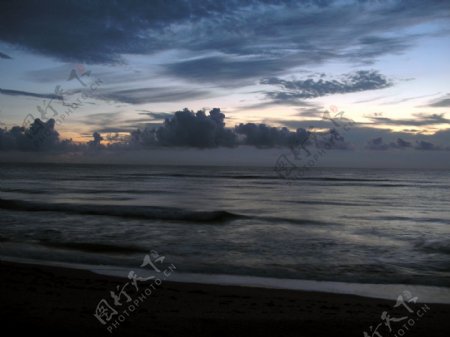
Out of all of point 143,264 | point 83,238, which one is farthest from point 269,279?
point 83,238

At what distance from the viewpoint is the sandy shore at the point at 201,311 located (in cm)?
680

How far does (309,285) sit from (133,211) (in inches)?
853

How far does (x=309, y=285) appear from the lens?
1135 cm

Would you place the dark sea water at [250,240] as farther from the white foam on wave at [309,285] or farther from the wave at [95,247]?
the white foam on wave at [309,285]

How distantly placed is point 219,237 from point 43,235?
816cm

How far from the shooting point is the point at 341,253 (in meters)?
16.1

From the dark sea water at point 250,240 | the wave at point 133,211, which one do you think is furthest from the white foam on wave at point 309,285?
the wave at point 133,211

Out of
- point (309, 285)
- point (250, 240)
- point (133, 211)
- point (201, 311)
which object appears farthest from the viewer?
point (133, 211)
